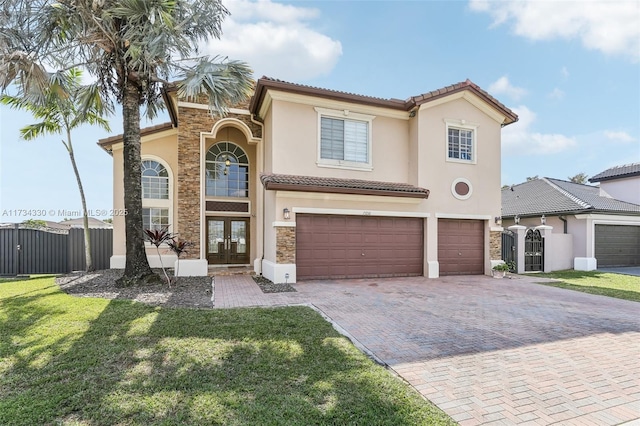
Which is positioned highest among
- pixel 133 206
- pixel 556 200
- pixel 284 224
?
pixel 556 200

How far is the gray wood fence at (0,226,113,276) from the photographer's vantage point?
13.0m

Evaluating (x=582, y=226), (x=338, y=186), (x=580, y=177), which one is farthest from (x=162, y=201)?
(x=580, y=177)

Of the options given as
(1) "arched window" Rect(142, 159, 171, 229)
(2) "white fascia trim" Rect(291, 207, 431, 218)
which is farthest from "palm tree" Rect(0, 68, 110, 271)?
(2) "white fascia trim" Rect(291, 207, 431, 218)

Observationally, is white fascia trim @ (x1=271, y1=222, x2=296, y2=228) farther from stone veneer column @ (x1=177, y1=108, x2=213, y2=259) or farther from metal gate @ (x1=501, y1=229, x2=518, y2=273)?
metal gate @ (x1=501, y1=229, x2=518, y2=273)

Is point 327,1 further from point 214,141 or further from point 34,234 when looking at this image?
point 34,234

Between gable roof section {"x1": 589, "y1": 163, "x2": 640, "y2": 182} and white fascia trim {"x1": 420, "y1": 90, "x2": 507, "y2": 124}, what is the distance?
13768 millimetres

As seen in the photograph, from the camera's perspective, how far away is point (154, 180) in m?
14.8

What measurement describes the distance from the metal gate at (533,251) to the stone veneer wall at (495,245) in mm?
2925

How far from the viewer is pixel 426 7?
510 inches

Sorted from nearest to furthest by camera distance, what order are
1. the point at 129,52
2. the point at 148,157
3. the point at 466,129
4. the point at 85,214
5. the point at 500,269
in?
the point at 129,52
the point at 85,214
the point at 500,269
the point at 466,129
the point at 148,157

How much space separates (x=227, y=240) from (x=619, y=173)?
85.2 feet

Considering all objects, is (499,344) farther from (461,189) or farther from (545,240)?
(545,240)

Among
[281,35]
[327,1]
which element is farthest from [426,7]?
[281,35]

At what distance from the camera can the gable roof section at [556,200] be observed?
59.0ft
